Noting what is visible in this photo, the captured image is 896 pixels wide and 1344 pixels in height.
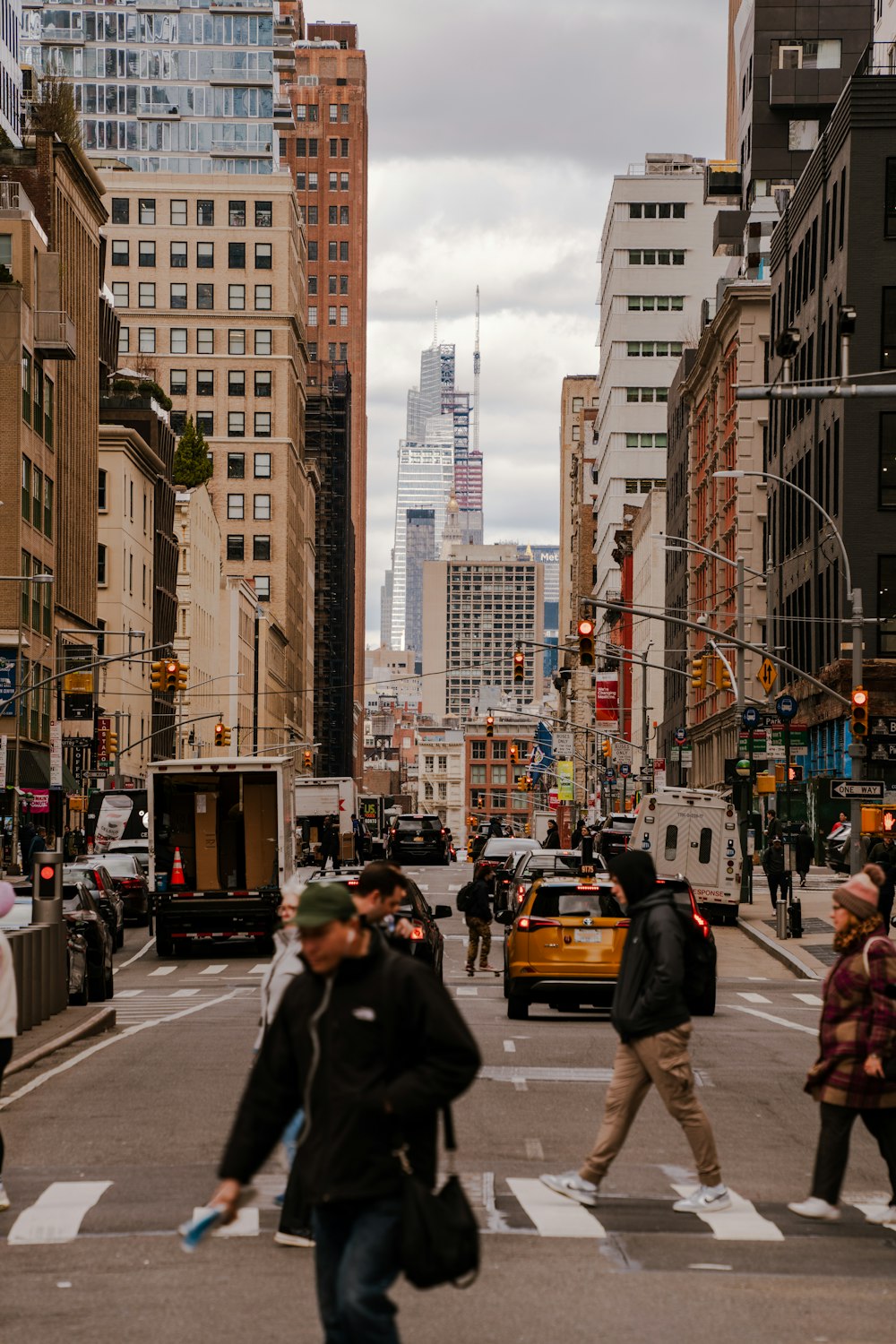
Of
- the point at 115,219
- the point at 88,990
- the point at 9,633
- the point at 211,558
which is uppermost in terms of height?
the point at 115,219

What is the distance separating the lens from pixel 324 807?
75.1m

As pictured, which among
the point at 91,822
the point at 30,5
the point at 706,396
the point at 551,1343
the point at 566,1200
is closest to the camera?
the point at 551,1343

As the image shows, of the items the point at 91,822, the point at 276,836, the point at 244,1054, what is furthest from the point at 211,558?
the point at 244,1054

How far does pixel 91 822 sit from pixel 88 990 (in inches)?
1459

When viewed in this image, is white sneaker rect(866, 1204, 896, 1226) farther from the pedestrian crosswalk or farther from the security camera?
the security camera

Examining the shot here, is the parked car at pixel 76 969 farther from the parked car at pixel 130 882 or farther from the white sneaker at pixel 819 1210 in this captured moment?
the parked car at pixel 130 882

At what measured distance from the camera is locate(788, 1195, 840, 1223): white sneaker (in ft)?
38.3

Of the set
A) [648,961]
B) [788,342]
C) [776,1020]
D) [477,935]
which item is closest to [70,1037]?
[776,1020]

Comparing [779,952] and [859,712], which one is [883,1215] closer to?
Result: [859,712]

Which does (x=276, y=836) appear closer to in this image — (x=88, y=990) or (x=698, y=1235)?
(x=88, y=990)

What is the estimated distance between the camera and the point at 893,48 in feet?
212

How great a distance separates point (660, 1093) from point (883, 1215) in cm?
145

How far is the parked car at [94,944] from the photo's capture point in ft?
91.2

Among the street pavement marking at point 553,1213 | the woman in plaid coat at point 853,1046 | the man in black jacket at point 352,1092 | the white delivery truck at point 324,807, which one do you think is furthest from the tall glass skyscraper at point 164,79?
the man in black jacket at point 352,1092
